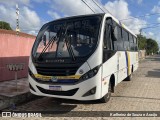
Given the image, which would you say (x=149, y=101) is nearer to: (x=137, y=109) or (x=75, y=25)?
(x=137, y=109)

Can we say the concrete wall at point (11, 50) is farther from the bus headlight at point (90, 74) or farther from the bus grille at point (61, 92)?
the bus headlight at point (90, 74)

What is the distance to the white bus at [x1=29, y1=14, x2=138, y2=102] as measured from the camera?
18.6ft

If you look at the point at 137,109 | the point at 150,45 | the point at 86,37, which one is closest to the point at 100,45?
the point at 86,37

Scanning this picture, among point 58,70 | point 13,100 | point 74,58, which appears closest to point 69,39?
point 74,58

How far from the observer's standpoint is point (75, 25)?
6555 mm

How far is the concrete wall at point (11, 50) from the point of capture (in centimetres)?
1040

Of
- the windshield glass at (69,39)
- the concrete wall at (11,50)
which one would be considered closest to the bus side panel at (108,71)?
the windshield glass at (69,39)

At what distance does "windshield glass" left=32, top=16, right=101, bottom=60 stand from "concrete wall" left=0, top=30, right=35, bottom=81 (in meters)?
4.27

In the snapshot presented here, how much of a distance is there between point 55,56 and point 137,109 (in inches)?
112

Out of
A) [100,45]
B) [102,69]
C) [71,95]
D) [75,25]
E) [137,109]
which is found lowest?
[137,109]

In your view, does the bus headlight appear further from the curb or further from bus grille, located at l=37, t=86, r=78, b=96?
the curb

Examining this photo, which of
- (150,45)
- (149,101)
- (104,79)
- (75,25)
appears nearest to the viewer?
(104,79)

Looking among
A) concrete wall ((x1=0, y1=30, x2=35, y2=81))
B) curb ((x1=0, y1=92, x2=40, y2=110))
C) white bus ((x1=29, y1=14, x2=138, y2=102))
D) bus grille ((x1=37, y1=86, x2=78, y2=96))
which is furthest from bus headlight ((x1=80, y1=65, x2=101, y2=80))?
concrete wall ((x1=0, y1=30, x2=35, y2=81))

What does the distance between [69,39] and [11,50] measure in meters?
5.70
